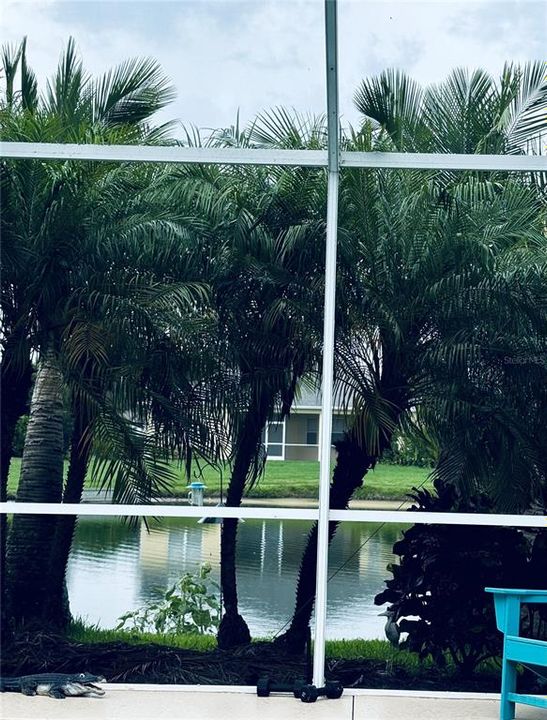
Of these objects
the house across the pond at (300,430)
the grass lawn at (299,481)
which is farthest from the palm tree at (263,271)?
the grass lawn at (299,481)

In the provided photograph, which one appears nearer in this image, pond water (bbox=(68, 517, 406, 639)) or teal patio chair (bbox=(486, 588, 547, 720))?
teal patio chair (bbox=(486, 588, 547, 720))

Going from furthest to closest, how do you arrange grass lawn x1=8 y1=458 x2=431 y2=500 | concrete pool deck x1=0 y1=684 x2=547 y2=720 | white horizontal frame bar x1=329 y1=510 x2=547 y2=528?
grass lawn x1=8 y1=458 x2=431 y2=500 → white horizontal frame bar x1=329 y1=510 x2=547 y2=528 → concrete pool deck x1=0 y1=684 x2=547 y2=720

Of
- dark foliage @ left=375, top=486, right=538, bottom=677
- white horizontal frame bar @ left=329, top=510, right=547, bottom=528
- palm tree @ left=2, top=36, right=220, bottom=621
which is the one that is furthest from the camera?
palm tree @ left=2, top=36, right=220, bottom=621

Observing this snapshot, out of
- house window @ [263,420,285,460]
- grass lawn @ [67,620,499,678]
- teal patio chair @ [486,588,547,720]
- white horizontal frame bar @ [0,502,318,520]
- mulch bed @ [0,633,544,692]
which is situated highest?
house window @ [263,420,285,460]

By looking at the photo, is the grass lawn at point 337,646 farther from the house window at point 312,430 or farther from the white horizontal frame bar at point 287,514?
the white horizontal frame bar at point 287,514

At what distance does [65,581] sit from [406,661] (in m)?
2.51

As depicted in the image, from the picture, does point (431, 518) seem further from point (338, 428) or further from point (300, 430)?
point (300, 430)

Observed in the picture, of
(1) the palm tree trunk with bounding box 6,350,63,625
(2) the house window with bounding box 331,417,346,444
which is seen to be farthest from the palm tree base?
(2) the house window with bounding box 331,417,346,444

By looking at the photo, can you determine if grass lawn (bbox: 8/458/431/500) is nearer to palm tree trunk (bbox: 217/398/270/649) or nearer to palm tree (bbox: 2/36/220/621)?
palm tree trunk (bbox: 217/398/270/649)

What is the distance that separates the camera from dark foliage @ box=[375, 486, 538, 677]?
223 inches

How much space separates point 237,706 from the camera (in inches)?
174

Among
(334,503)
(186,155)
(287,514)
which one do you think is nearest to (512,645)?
(287,514)

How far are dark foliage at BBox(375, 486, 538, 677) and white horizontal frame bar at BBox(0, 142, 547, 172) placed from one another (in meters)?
2.12

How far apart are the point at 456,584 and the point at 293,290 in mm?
1973
